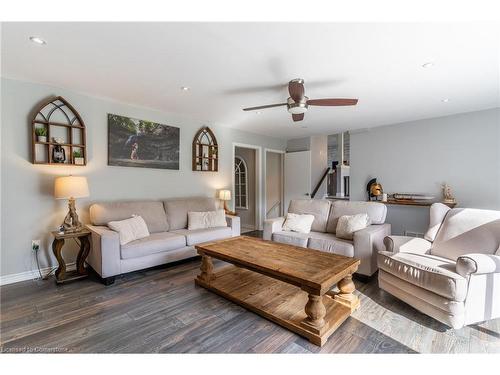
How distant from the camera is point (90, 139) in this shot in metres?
3.31

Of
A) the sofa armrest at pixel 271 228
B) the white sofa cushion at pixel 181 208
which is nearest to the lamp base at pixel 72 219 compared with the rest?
the white sofa cushion at pixel 181 208

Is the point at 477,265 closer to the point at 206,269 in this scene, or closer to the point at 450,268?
the point at 450,268

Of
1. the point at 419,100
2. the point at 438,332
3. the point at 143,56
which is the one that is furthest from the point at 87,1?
the point at 419,100

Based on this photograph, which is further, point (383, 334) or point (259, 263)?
point (259, 263)

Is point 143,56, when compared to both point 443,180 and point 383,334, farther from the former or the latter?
point 443,180

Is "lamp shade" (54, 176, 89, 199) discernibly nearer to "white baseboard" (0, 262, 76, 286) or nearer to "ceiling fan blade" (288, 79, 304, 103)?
"white baseboard" (0, 262, 76, 286)

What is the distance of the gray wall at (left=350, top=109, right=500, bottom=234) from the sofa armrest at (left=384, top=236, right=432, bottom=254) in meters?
2.10

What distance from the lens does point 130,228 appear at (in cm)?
304

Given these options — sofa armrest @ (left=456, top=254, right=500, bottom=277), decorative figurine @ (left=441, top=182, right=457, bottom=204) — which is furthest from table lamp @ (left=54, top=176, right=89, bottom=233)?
decorative figurine @ (left=441, top=182, right=457, bottom=204)

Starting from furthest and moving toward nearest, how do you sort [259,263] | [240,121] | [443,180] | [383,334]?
[240,121], [443,180], [259,263], [383,334]

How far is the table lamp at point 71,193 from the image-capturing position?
2781 mm

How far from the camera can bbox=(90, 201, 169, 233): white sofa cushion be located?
3135mm

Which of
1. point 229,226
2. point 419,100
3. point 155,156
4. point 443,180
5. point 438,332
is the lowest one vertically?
point 438,332
